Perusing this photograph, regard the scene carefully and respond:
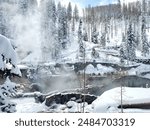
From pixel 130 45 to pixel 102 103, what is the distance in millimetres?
571

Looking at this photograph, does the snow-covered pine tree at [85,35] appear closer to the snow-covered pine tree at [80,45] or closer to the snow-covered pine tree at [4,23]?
the snow-covered pine tree at [80,45]

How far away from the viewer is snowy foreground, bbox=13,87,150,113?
3.02 m

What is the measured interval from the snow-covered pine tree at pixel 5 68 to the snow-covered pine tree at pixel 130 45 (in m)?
1.03

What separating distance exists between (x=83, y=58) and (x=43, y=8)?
57 cm

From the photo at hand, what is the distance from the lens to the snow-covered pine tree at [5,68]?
8.52ft

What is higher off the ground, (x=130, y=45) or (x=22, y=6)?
(x=22, y=6)

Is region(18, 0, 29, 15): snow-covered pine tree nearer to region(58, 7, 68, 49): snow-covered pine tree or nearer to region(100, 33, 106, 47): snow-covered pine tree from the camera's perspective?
region(58, 7, 68, 49): snow-covered pine tree

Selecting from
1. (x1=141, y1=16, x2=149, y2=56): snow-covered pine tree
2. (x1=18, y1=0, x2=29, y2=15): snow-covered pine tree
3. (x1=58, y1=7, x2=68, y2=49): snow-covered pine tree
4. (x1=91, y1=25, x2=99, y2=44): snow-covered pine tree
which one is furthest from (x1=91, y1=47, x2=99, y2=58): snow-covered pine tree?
(x1=18, y1=0, x2=29, y2=15): snow-covered pine tree

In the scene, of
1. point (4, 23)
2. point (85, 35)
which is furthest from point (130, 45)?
point (4, 23)

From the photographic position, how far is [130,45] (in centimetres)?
320

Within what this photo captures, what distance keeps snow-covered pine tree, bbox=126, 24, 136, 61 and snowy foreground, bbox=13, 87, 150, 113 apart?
11.2 inches

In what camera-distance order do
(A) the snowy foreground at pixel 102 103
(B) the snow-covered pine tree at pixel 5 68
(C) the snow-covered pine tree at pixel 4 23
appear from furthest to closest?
(C) the snow-covered pine tree at pixel 4 23, (A) the snowy foreground at pixel 102 103, (B) the snow-covered pine tree at pixel 5 68

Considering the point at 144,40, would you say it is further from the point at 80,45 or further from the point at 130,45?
the point at 80,45

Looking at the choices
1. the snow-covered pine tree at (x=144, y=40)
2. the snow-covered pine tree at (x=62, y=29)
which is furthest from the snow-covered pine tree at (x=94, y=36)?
the snow-covered pine tree at (x=144, y=40)
